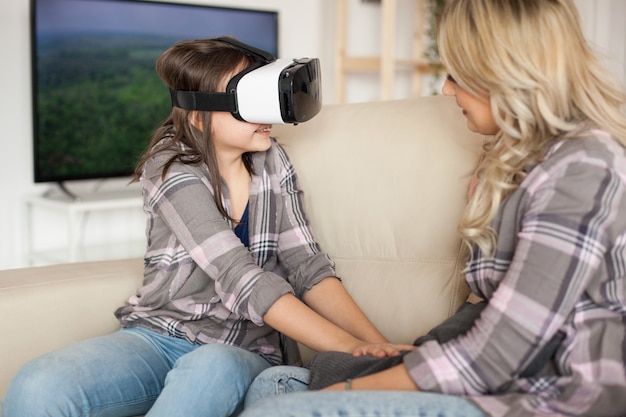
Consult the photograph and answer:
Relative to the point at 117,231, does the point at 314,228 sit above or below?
above

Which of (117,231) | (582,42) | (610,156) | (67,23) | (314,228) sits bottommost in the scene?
(117,231)

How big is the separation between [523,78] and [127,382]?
2.65 ft

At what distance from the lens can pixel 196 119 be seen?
1554 millimetres

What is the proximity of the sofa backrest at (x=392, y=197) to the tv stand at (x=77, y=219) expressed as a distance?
147cm

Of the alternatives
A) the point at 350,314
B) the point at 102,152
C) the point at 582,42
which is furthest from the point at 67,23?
the point at 582,42

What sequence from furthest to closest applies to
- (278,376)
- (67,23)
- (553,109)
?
(67,23) < (278,376) < (553,109)

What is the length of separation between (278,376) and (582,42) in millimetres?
669

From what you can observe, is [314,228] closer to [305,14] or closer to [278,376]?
[278,376]

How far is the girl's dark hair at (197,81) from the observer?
150 cm

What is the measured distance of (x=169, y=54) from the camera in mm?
1516

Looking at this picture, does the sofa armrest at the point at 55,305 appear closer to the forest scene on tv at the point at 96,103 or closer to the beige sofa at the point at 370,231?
the beige sofa at the point at 370,231

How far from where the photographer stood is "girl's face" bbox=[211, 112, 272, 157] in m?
1.50

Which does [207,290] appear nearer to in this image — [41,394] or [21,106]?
[41,394]

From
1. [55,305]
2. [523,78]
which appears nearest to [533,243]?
[523,78]
